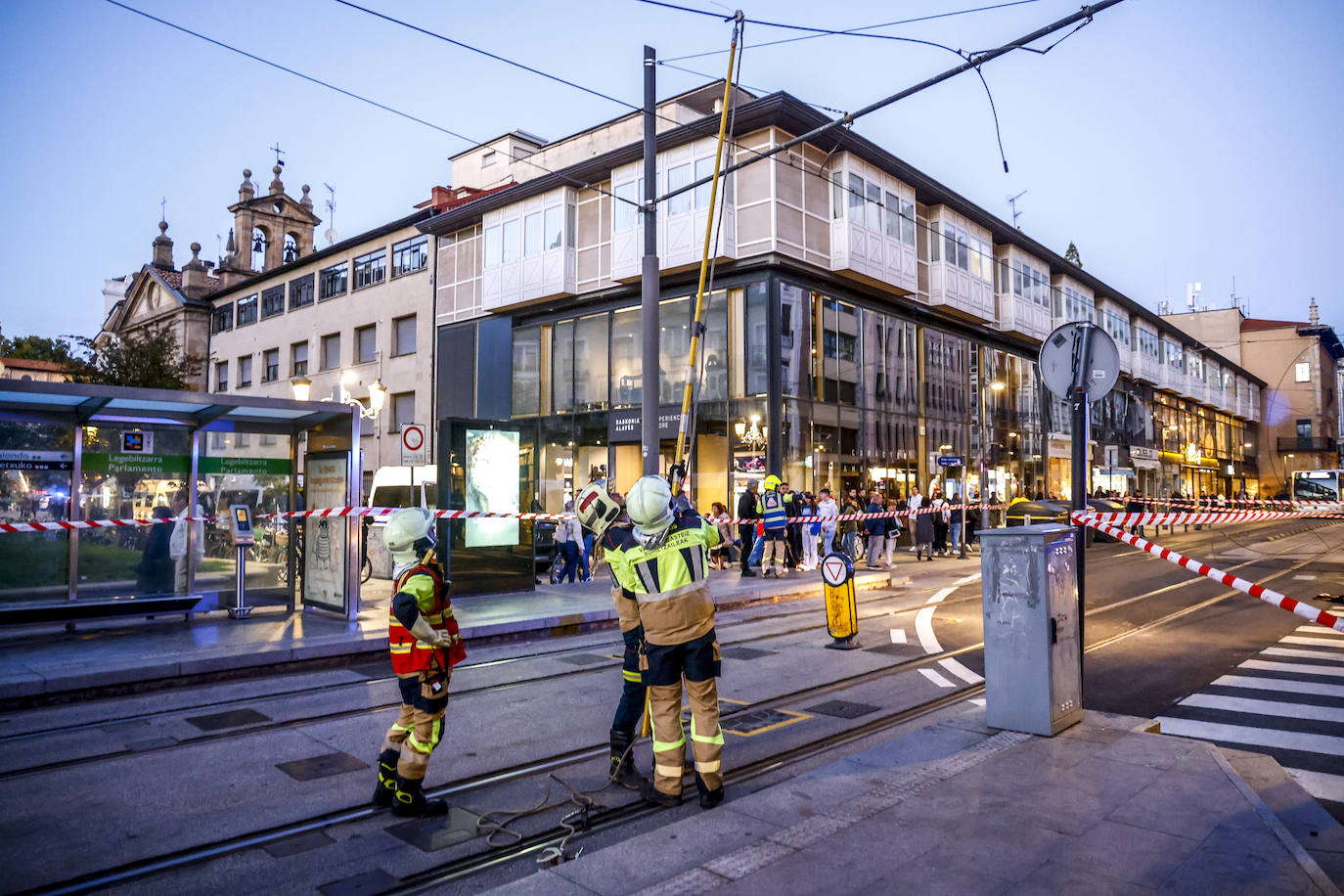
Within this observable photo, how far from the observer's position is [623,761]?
537cm

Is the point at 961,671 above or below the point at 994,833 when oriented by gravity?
below

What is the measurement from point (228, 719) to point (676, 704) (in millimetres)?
4347

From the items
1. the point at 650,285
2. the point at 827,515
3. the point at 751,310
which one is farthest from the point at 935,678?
the point at 751,310

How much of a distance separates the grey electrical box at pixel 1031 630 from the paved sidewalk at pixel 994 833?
16.4 inches

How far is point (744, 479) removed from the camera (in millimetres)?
23594

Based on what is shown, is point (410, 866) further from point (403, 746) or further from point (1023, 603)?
point (1023, 603)

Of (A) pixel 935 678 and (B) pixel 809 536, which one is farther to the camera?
(B) pixel 809 536

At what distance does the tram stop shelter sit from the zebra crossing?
9.52 meters

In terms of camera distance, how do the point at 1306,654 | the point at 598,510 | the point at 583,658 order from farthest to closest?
the point at 583,658 < the point at 1306,654 < the point at 598,510

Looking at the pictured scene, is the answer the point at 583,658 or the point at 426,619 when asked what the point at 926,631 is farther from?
the point at 426,619

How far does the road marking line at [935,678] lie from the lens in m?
8.10

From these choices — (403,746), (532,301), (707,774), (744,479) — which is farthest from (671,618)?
(532,301)

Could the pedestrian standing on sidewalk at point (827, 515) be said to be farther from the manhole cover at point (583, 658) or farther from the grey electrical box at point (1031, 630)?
the grey electrical box at point (1031, 630)

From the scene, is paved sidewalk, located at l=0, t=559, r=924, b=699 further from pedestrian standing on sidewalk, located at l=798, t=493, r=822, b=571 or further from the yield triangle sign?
pedestrian standing on sidewalk, located at l=798, t=493, r=822, b=571
